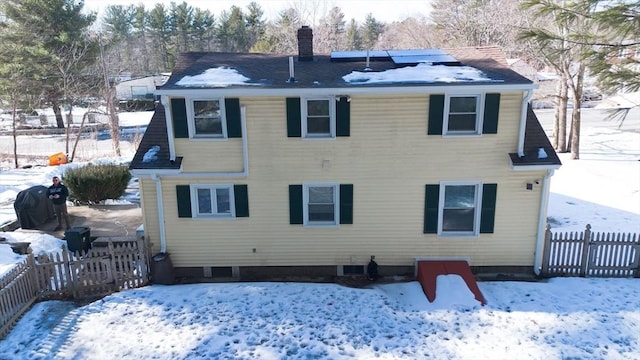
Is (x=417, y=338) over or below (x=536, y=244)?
below

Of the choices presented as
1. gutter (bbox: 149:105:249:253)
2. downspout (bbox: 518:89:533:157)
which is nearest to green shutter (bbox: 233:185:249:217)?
gutter (bbox: 149:105:249:253)

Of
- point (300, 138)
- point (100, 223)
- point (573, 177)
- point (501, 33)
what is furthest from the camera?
point (501, 33)

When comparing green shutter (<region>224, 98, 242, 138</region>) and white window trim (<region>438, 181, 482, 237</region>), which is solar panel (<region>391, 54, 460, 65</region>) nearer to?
white window trim (<region>438, 181, 482, 237</region>)

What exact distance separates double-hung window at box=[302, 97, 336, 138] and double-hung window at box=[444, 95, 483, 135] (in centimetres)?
280

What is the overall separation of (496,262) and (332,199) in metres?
4.68

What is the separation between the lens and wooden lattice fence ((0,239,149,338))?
9.36m

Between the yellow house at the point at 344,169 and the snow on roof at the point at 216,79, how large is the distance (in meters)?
0.05

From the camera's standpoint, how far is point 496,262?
1109 centimetres

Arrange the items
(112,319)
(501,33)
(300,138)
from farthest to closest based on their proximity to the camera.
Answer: (501,33), (300,138), (112,319)

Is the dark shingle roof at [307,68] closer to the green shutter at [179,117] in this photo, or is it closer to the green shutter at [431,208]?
→ the green shutter at [179,117]

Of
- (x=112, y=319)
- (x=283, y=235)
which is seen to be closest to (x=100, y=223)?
(x=112, y=319)

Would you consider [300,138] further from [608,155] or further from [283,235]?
[608,155]

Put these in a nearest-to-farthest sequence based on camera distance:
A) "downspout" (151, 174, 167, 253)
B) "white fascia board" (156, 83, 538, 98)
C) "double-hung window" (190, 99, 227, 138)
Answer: "white fascia board" (156, 83, 538, 98)
"double-hung window" (190, 99, 227, 138)
"downspout" (151, 174, 167, 253)

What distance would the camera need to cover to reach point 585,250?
35.2 feet
